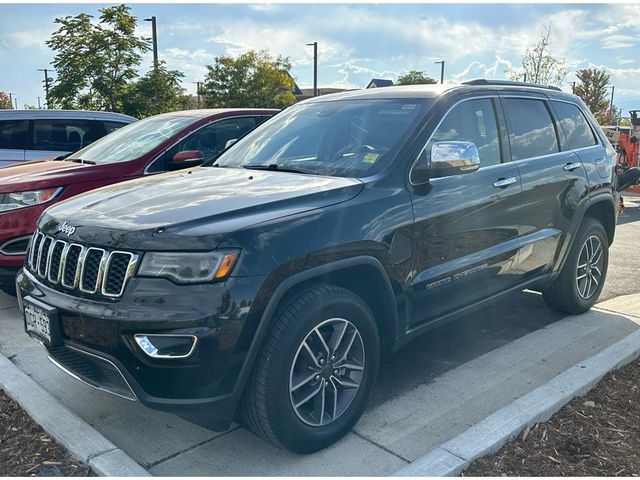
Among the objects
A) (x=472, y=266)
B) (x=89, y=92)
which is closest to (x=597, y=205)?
(x=472, y=266)

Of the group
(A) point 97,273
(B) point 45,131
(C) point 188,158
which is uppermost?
(B) point 45,131

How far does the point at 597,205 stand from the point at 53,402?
14.7 feet

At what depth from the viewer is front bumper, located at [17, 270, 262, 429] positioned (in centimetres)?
260

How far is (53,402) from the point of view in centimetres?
347

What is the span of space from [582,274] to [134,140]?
439cm

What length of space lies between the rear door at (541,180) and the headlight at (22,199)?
3.72 meters

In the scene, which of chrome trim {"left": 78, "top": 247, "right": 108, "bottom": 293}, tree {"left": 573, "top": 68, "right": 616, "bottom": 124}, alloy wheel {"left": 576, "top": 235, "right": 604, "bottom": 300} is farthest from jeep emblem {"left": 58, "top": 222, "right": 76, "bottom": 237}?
tree {"left": 573, "top": 68, "right": 616, "bottom": 124}

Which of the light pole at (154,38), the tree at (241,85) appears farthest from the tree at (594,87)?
the light pole at (154,38)

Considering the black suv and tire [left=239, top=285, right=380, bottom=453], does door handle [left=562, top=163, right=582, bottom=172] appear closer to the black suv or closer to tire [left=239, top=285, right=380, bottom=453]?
the black suv

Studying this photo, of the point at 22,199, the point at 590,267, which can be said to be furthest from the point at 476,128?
the point at 22,199

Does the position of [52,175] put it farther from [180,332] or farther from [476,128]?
[476,128]

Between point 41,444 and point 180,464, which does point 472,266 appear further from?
point 41,444

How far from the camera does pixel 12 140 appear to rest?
840 cm

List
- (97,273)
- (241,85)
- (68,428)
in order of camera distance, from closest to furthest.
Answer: (97,273)
(68,428)
(241,85)
